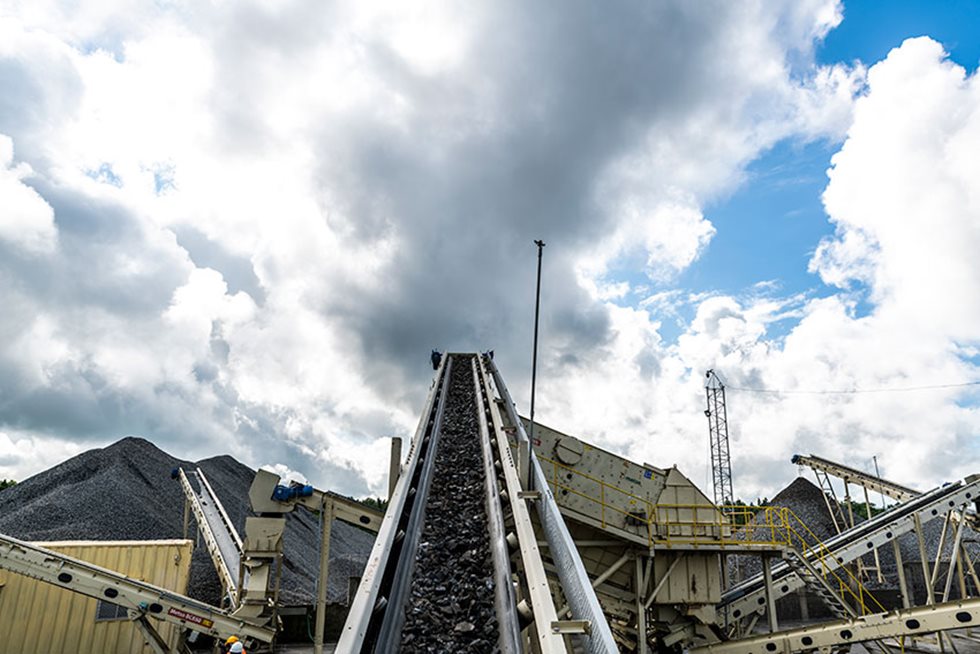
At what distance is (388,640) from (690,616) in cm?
1020

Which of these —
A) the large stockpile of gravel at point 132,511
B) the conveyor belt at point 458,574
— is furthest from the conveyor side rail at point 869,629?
the large stockpile of gravel at point 132,511

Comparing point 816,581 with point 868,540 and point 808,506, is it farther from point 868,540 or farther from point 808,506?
point 808,506

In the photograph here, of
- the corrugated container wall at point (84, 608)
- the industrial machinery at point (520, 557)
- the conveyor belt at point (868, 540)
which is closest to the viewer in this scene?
the industrial machinery at point (520, 557)

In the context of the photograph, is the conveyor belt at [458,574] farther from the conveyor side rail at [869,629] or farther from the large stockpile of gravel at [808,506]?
the large stockpile of gravel at [808,506]

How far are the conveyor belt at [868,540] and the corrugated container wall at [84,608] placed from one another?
11561 mm

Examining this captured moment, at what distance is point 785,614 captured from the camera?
806 inches

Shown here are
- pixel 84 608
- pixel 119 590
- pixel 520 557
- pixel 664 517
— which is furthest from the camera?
pixel 664 517

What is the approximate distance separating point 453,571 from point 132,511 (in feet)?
55.1

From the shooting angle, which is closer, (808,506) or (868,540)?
(868,540)

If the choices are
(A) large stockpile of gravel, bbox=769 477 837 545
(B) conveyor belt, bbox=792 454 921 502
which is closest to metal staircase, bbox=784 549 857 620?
(B) conveyor belt, bbox=792 454 921 502

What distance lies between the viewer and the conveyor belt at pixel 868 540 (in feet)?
40.7

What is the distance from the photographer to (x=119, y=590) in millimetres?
8562

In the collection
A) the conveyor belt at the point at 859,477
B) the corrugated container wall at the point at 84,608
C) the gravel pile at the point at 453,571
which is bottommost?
the corrugated container wall at the point at 84,608

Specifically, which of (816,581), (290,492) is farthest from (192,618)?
(816,581)
